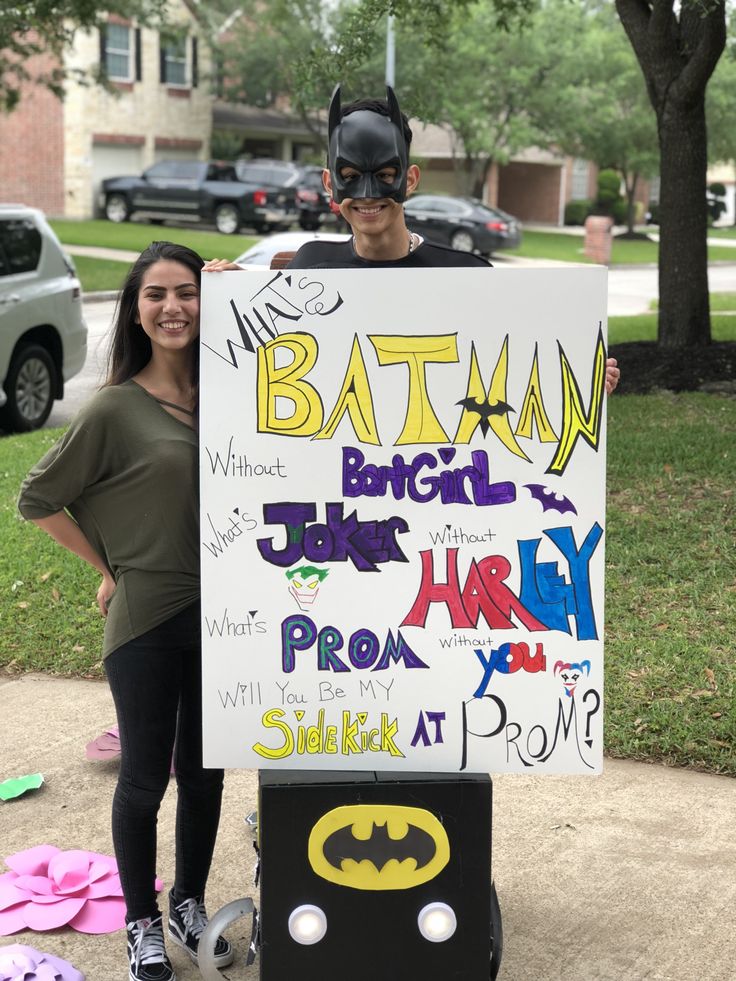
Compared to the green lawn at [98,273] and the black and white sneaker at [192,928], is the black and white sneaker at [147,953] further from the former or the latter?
the green lawn at [98,273]

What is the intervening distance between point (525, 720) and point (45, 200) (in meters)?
33.5

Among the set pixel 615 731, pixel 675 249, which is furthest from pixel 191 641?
pixel 675 249

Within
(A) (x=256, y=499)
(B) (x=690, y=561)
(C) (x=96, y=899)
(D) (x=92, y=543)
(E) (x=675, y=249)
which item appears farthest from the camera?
(E) (x=675, y=249)

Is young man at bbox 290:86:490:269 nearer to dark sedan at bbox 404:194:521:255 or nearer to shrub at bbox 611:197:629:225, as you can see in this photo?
dark sedan at bbox 404:194:521:255

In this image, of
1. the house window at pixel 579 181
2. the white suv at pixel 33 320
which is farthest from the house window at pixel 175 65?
the white suv at pixel 33 320

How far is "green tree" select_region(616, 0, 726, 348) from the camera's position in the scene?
31.0 ft

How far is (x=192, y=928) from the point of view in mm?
3215

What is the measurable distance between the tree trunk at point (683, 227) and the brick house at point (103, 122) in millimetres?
24435

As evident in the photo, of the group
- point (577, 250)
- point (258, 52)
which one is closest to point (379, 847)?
point (577, 250)

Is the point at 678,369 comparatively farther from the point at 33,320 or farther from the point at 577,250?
the point at 577,250

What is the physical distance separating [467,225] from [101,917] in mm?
26233

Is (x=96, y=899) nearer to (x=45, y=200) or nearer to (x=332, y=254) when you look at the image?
(x=332, y=254)

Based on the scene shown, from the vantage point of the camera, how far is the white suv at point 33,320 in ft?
32.0

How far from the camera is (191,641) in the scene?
117 inches
